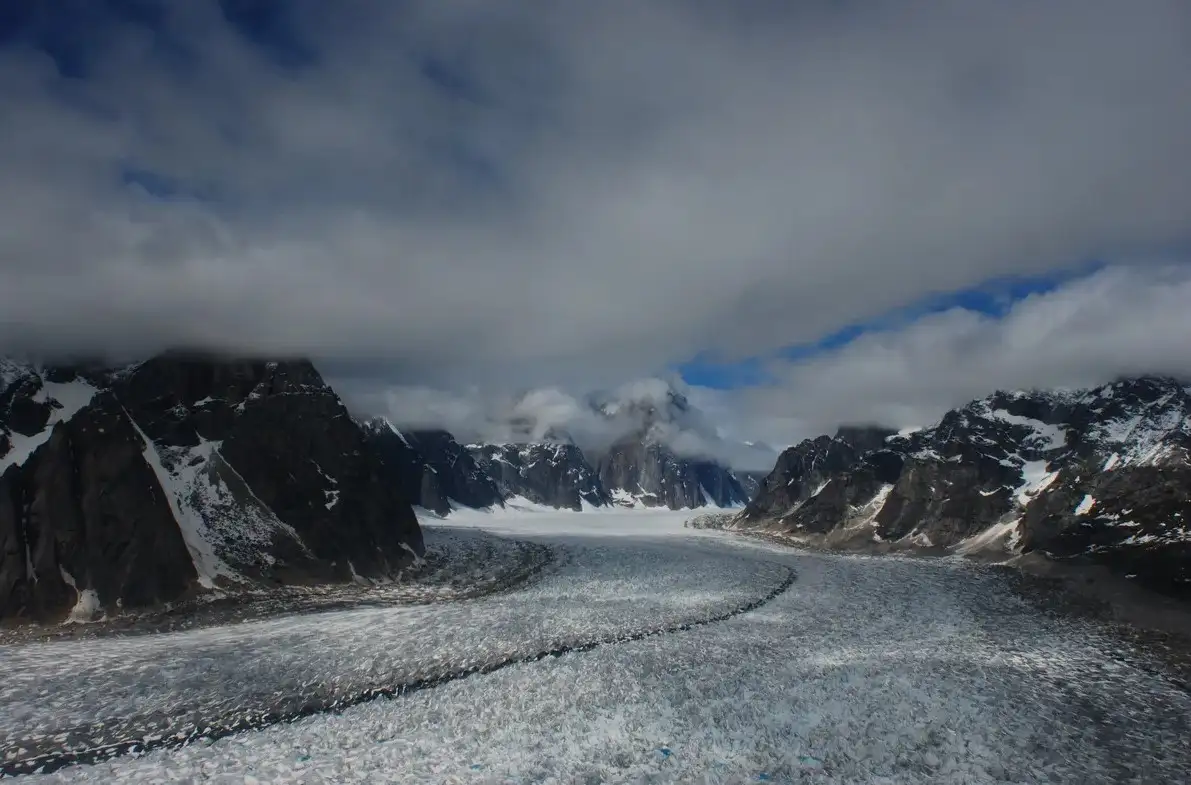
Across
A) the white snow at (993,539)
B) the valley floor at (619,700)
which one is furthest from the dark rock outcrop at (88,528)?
the white snow at (993,539)

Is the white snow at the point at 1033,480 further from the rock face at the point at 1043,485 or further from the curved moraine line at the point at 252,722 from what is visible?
the curved moraine line at the point at 252,722

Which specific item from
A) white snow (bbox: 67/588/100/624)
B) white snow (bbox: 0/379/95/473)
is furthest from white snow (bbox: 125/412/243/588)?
white snow (bbox: 67/588/100/624)

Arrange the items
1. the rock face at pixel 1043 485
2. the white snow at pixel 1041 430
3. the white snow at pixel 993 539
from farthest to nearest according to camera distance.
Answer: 1. the white snow at pixel 1041 430
2. the white snow at pixel 993 539
3. the rock face at pixel 1043 485

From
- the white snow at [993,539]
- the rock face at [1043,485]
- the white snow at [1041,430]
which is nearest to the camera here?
the rock face at [1043,485]

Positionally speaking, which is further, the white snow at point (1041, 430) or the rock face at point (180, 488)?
the white snow at point (1041, 430)

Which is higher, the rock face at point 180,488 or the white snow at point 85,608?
the rock face at point 180,488
